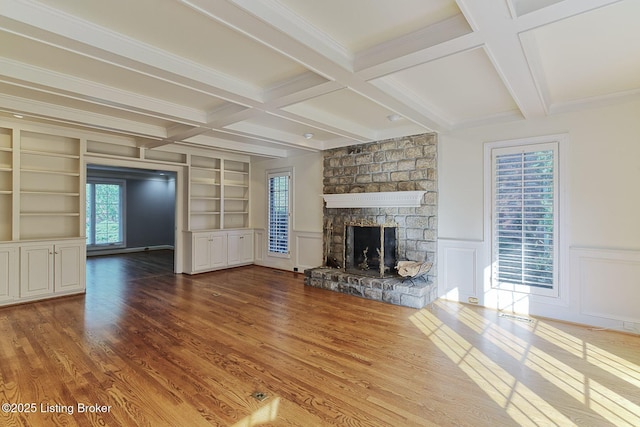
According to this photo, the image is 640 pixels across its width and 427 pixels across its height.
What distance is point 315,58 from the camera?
249cm

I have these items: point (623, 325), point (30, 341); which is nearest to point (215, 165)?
point (30, 341)

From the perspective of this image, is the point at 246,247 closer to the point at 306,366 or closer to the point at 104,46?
the point at 306,366

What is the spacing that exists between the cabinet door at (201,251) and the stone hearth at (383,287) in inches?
103

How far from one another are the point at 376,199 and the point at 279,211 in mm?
2665

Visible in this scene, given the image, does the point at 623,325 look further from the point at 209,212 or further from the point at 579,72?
the point at 209,212

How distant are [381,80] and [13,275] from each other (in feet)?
18.0

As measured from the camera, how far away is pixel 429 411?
2.18 metres

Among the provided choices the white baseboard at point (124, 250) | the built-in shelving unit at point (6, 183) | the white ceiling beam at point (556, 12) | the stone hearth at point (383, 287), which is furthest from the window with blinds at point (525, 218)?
the white baseboard at point (124, 250)

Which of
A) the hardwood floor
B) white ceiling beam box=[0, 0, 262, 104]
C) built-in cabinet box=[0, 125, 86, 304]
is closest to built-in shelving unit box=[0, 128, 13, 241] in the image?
built-in cabinet box=[0, 125, 86, 304]

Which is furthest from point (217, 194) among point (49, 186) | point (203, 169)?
point (49, 186)

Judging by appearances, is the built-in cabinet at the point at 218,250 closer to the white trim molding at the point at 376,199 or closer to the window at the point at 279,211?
the window at the point at 279,211

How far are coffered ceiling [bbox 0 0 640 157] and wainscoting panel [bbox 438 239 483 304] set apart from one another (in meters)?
1.80

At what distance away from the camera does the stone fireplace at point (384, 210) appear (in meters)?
4.81

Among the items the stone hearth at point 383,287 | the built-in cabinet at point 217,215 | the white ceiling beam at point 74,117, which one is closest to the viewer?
the white ceiling beam at point 74,117
